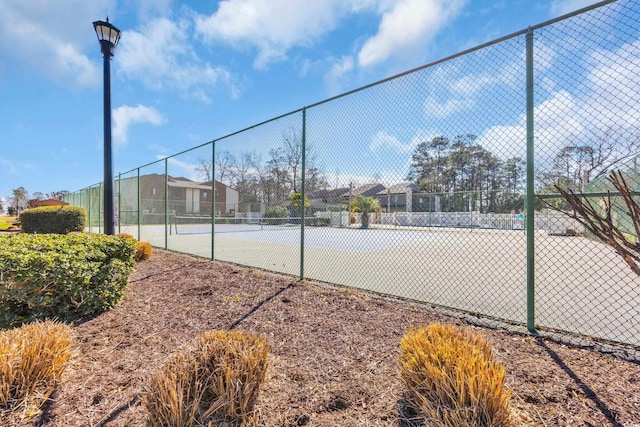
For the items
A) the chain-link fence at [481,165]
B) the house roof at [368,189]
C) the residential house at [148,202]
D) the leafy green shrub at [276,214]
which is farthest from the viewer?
the residential house at [148,202]

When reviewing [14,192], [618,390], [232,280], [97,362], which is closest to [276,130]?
[232,280]

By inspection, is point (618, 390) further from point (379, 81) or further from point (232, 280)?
point (232, 280)

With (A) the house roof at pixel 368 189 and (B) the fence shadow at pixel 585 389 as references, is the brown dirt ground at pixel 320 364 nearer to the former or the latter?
(B) the fence shadow at pixel 585 389

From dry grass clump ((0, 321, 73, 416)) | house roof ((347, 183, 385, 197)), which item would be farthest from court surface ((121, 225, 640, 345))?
dry grass clump ((0, 321, 73, 416))

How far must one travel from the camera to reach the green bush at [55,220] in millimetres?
10953

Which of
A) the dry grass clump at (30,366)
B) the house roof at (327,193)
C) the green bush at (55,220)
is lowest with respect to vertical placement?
the dry grass clump at (30,366)

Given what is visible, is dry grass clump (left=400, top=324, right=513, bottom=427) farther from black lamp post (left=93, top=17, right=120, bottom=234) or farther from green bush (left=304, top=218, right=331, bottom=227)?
black lamp post (left=93, top=17, right=120, bottom=234)

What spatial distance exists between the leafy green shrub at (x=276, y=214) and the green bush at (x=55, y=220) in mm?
9415

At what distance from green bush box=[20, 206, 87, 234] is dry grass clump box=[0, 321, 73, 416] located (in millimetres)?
11553

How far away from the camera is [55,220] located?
1095cm

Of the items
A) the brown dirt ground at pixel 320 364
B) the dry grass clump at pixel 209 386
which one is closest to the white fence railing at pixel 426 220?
the brown dirt ground at pixel 320 364

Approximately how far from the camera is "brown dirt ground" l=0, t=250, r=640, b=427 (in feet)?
5.38

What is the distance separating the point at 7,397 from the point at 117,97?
22.3 ft

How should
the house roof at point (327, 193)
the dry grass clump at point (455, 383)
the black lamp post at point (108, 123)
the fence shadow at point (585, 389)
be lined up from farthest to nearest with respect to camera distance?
→ the black lamp post at point (108, 123), the house roof at point (327, 193), the fence shadow at point (585, 389), the dry grass clump at point (455, 383)
